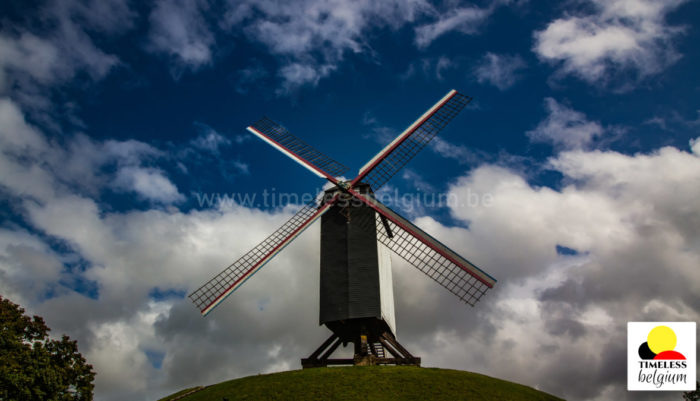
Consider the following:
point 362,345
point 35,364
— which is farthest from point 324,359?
point 35,364

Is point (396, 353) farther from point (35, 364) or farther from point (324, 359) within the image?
point (35, 364)

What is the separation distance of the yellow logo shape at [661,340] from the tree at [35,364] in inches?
1179

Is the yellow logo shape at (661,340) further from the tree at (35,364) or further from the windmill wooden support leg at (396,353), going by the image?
the tree at (35,364)

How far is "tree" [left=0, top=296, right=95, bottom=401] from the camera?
2420 cm

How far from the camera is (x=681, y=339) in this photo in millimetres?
24078

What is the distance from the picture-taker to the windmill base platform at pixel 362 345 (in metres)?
25.8

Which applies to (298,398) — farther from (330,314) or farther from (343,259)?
(343,259)

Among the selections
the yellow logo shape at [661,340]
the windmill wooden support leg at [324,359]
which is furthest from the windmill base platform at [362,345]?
the yellow logo shape at [661,340]

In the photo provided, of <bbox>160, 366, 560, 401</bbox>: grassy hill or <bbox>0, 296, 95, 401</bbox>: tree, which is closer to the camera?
<bbox>160, 366, 560, 401</bbox>: grassy hill

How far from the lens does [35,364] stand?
25453 mm

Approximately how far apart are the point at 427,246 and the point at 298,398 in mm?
10739

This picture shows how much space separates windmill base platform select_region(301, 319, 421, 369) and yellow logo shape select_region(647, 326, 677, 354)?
11647 mm

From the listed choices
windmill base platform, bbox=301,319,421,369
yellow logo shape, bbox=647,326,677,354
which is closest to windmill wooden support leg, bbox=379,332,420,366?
windmill base platform, bbox=301,319,421,369

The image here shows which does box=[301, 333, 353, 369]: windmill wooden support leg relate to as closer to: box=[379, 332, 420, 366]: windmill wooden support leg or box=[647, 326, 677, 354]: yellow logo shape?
box=[379, 332, 420, 366]: windmill wooden support leg
